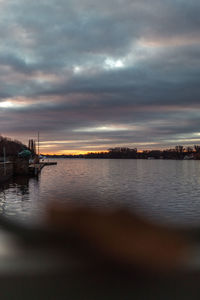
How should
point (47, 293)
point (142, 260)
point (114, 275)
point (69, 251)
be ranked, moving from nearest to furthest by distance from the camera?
A: point (47, 293) < point (114, 275) < point (142, 260) < point (69, 251)

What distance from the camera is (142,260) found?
1015cm

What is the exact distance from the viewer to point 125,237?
13.4 meters

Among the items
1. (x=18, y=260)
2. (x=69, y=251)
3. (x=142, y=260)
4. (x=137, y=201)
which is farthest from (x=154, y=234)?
(x=137, y=201)

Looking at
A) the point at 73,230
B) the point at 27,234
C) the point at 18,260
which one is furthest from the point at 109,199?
the point at 18,260

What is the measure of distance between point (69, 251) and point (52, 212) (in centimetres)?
856

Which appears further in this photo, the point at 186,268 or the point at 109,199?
the point at 109,199

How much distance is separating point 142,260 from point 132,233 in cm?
422

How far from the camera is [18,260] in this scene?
986 centimetres

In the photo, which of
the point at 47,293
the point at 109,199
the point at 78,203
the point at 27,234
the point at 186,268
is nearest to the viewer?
the point at 47,293

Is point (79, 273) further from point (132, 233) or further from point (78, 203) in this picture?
point (78, 203)

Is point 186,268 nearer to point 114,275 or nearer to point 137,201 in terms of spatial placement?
point 114,275

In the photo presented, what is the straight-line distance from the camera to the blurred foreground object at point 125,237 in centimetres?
1016

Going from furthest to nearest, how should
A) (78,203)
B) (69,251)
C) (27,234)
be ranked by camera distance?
(78,203) → (27,234) → (69,251)

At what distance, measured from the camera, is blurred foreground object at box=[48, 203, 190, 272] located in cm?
1016
